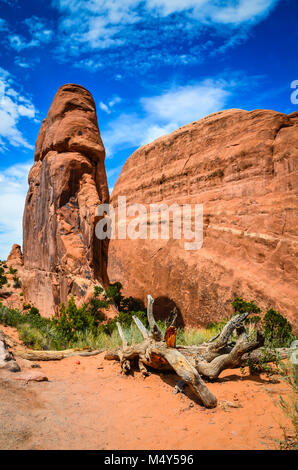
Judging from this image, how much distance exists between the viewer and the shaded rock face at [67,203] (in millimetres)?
11570

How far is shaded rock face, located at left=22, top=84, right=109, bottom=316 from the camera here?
11.6m

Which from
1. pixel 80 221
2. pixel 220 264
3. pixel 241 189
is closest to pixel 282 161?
pixel 241 189

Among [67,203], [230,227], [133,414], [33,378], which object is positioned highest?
[67,203]

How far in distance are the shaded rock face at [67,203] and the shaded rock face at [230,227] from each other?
170 inches

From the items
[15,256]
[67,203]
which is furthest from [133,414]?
[15,256]

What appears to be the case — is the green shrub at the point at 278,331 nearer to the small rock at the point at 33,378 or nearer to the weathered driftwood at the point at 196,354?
the weathered driftwood at the point at 196,354

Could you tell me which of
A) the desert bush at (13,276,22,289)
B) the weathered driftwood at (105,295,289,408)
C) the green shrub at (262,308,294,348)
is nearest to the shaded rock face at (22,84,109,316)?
the desert bush at (13,276,22,289)

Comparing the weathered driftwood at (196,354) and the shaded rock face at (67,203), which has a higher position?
the shaded rock face at (67,203)

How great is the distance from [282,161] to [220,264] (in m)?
5.15

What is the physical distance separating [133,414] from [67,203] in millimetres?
9743

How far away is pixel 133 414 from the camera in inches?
158

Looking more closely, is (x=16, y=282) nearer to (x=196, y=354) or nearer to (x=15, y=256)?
(x=15, y=256)

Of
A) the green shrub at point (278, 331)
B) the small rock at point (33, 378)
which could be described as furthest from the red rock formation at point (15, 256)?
the green shrub at point (278, 331)

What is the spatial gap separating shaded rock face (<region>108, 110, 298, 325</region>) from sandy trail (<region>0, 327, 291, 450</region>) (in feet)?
21.4
